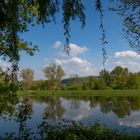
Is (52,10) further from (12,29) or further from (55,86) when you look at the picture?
(55,86)

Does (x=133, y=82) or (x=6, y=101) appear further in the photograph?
(x=133, y=82)

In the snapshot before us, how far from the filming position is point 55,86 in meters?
139

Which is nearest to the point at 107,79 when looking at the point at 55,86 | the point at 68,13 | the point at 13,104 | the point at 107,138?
the point at 68,13

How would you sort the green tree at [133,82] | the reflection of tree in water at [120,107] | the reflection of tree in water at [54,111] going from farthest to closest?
1. the green tree at [133,82]
2. the reflection of tree in water at [120,107]
3. the reflection of tree in water at [54,111]

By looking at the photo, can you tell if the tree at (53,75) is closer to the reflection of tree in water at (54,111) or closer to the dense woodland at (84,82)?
the dense woodland at (84,82)

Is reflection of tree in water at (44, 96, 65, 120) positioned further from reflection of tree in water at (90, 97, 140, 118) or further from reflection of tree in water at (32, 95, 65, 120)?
reflection of tree in water at (90, 97, 140, 118)

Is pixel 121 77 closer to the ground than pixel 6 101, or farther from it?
farther from it

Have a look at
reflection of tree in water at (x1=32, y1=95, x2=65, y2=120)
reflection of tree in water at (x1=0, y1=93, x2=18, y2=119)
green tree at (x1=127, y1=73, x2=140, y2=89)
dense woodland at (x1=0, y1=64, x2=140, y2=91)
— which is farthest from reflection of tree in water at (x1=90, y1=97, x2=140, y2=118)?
green tree at (x1=127, y1=73, x2=140, y2=89)

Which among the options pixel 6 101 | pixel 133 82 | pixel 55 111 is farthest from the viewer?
pixel 133 82

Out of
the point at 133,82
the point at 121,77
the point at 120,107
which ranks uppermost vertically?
the point at 121,77

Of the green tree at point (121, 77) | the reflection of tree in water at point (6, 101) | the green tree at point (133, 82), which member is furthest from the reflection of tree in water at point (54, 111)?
the green tree at point (133, 82)

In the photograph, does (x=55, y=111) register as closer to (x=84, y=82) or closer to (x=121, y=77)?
(x=121, y=77)

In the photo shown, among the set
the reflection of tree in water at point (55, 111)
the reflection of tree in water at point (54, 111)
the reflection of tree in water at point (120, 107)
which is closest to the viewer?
the reflection of tree in water at point (54, 111)

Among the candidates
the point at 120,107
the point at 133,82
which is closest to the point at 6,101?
the point at 120,107
